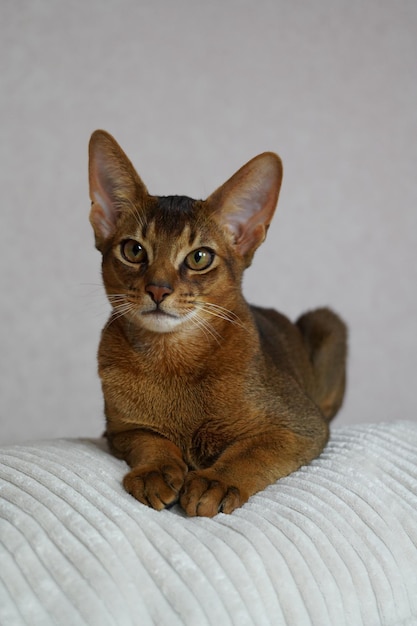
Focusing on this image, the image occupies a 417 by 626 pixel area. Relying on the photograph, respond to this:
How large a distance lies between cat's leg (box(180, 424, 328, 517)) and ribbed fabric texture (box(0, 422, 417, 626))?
27mm

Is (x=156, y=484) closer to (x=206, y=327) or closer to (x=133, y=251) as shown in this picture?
(x=206, y=327)

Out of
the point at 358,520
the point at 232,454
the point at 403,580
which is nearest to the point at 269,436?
the point at 232,454

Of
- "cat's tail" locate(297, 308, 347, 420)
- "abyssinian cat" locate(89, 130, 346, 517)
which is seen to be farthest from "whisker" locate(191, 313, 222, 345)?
"cat's tail" locate(297, 308, 347, 420)

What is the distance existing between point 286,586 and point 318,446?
0.53 meters

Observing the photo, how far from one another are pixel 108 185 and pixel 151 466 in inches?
26.4

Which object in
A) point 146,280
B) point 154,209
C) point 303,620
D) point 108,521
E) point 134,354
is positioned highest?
point 154,209

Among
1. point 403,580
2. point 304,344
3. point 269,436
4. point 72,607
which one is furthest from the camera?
point 304,344

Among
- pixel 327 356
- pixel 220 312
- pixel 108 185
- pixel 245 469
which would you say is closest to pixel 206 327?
pixel 220 312

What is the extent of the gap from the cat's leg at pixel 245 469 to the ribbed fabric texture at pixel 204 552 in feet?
0.09

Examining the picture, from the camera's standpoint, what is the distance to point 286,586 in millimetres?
1281

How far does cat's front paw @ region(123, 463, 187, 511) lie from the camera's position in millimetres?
1440

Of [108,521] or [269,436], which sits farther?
[269,436]

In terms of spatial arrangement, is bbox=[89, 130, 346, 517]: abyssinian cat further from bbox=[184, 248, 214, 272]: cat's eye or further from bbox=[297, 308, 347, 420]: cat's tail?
bbox=[297, 308, 347, 420]: cat's tail

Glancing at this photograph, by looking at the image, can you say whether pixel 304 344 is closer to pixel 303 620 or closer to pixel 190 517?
pixel 190 517
